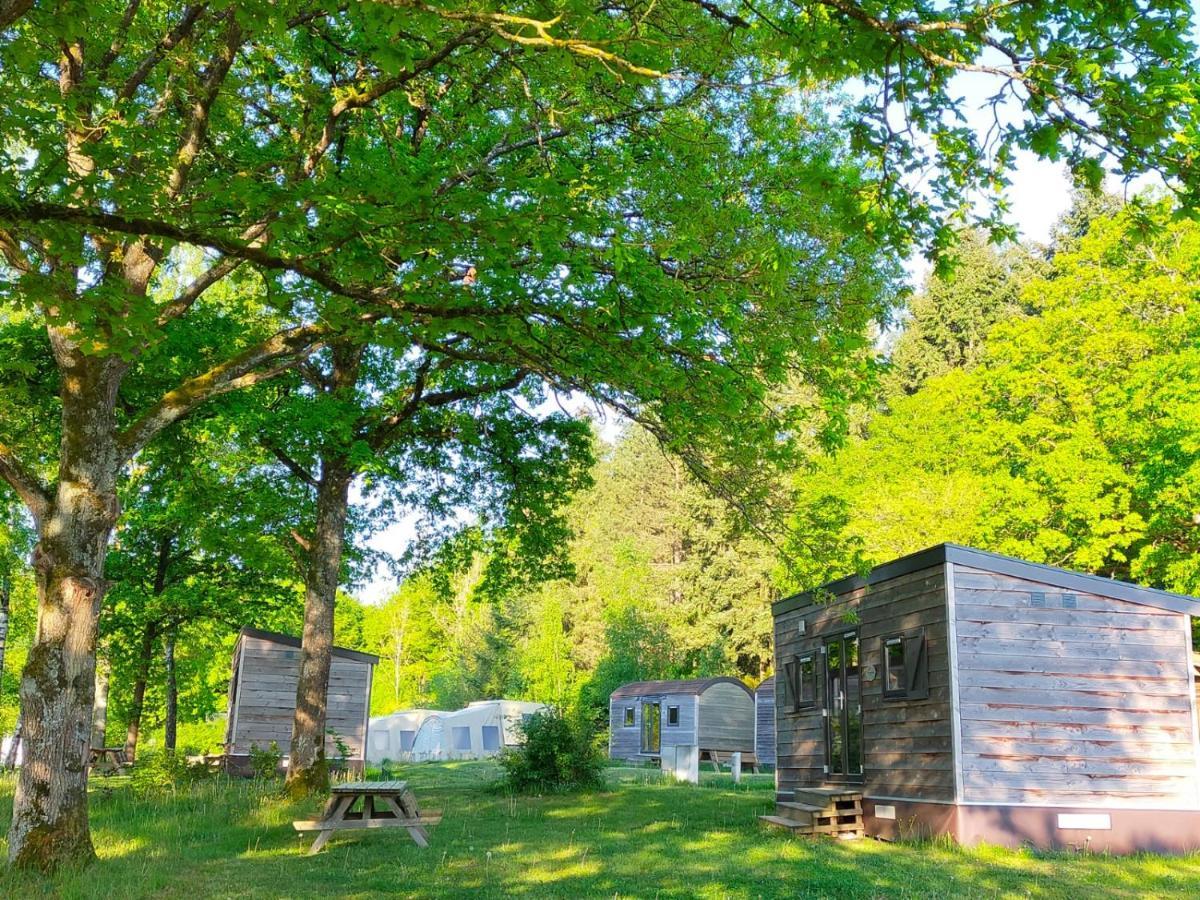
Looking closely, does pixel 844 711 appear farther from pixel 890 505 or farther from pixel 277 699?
Result: pixel 277 699

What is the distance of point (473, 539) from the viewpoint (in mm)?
21391

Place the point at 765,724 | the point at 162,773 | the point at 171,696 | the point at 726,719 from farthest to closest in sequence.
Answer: the point at 726,719 → the point at 765,724 → the point at 171,696 → the point at 162,773

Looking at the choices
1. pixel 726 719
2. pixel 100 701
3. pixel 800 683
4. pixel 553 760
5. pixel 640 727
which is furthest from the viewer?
pixel 640 727

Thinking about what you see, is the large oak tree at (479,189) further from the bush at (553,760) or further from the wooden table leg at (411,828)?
the bush at (553,760)

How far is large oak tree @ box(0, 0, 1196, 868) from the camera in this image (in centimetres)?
489

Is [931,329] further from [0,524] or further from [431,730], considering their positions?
[0,524]

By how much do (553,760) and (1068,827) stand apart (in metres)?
10.5

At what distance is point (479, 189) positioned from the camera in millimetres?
9875

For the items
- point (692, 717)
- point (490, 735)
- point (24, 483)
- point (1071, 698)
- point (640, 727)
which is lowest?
point (490, 735)

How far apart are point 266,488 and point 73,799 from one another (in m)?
9.63

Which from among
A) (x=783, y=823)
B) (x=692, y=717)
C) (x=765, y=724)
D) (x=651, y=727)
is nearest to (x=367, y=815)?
(x=783, y=823)

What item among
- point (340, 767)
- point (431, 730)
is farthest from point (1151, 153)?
point (431, 730)

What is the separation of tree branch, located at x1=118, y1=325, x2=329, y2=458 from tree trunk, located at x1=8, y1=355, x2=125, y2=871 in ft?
1.09

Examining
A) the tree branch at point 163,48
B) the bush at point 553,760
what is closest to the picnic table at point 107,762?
the bush at point 553,760
